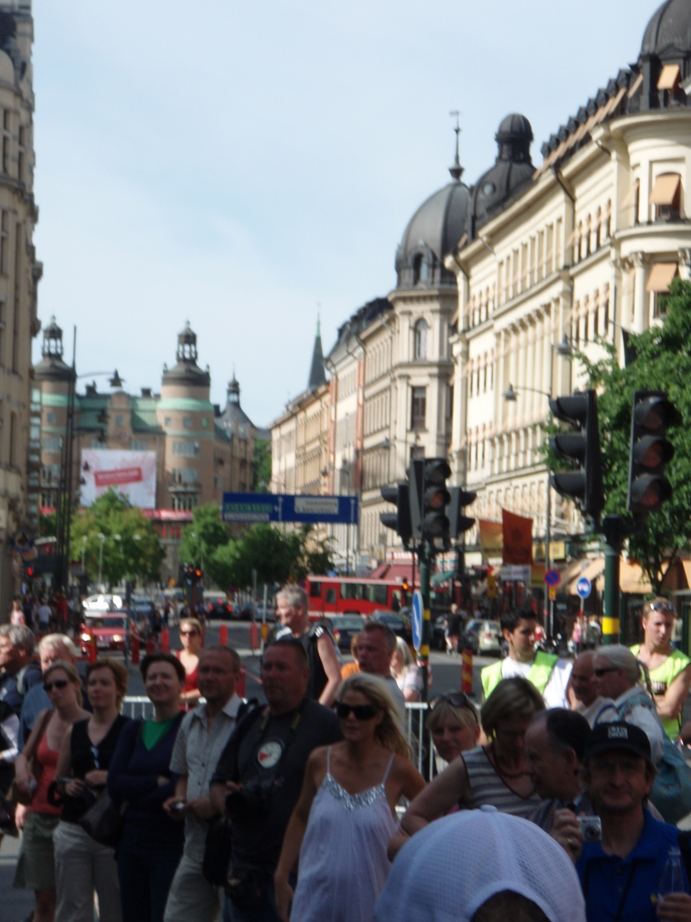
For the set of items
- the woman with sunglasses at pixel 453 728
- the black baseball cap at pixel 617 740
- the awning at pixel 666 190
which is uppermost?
the awning at pixel 666 190

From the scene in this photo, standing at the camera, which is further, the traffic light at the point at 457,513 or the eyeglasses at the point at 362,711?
the traffic light at the point at 457,513

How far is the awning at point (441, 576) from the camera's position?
84.9 m

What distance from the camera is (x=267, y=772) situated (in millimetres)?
6773

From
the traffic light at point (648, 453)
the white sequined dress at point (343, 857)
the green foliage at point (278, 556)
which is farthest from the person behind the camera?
the green foliage at point (278, 556)

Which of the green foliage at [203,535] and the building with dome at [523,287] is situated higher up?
the building with dome at [523,287]

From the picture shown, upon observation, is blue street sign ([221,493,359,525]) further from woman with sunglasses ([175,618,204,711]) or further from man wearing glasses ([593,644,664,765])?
man wearing glasses ([593,644,664,765])

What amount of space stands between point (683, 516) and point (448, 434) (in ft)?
212

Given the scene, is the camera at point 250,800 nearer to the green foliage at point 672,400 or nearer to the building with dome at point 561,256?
the green foliage at point 672,400

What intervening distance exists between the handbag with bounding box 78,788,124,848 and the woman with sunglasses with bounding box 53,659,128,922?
254mm

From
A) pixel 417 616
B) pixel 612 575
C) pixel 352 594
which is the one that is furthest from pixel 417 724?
pixel 352 594

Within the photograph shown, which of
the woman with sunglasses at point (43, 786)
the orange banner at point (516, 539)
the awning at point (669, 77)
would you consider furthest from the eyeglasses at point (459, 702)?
A: the awning at point (669, 77)

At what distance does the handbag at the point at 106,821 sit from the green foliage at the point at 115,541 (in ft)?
507

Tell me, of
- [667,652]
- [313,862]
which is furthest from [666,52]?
[313,862]

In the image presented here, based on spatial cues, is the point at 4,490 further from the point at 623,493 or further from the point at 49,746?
the point at 49,746
